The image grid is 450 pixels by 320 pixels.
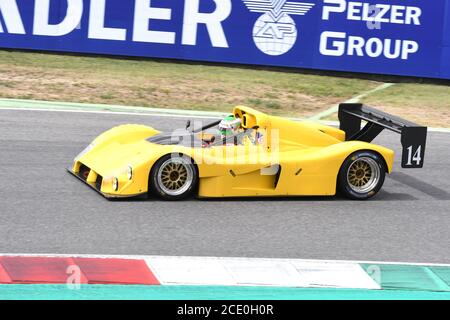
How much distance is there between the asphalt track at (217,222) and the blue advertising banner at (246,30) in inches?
248

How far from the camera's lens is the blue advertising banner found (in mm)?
16594

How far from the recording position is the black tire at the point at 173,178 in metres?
8.88

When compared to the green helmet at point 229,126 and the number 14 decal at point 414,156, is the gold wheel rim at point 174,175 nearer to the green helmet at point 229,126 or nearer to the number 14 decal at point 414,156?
the green helmet at point 229,126

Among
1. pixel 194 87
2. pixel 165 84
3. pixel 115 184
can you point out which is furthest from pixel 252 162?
pixel 165 84

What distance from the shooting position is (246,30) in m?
16.9

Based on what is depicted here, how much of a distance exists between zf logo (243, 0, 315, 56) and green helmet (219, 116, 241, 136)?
7.60 meters

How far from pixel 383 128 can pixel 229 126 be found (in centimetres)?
184

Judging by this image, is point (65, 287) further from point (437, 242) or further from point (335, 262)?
point (437, 242)

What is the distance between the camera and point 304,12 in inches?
664

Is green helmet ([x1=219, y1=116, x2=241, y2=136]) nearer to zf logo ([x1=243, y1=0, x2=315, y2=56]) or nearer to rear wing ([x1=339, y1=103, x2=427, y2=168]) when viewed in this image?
rear wing ([x1=339, y1=103, x2=427, y2=168])

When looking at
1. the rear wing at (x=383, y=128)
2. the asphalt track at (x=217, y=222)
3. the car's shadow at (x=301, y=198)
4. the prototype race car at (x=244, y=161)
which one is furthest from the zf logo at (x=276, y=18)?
the car's shadow at (x=301, y=198)

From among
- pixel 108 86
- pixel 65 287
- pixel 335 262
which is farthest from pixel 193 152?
pixel 108 86

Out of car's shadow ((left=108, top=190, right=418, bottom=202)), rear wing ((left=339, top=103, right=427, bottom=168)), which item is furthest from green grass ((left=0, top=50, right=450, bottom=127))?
car's shadow ((left=108, top=190, right=418, bottom=202))

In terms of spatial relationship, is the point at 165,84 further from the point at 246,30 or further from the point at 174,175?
the point at 174,175
